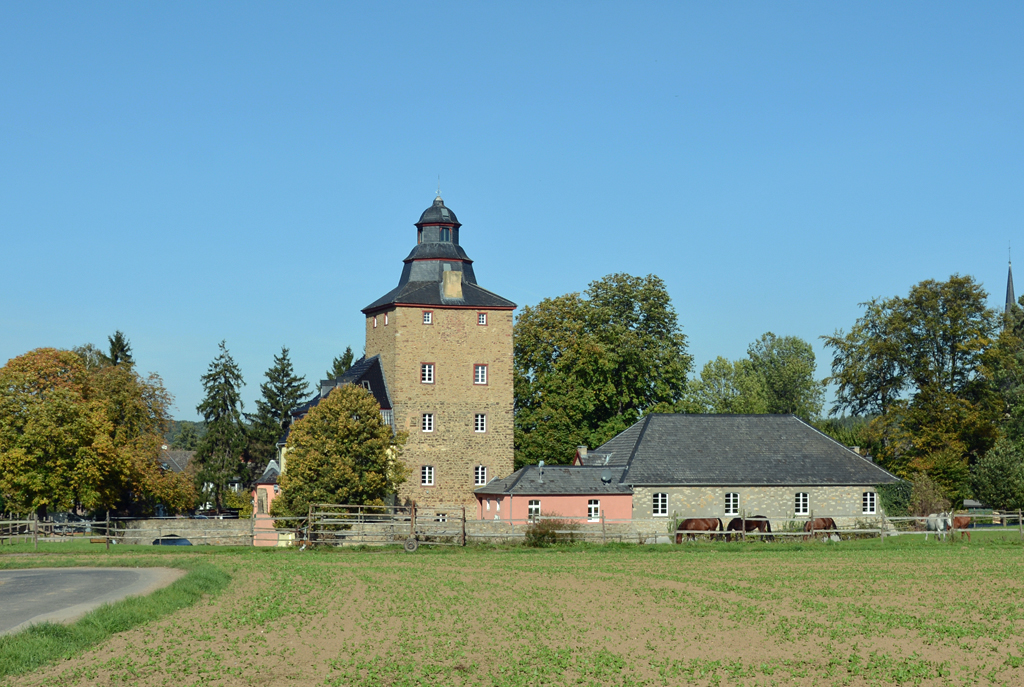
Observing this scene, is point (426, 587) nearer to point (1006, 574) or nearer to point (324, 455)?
point (1006, 574)

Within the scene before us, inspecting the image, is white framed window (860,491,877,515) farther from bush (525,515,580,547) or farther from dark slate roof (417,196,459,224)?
dark slate roof (417,196,459,224)

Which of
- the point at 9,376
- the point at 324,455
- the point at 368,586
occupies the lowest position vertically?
the point at 368,586

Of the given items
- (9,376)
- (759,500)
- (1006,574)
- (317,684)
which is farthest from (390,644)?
(9,376)

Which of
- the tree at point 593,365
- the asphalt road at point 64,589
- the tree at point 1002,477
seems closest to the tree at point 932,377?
the tree at point 1002,477

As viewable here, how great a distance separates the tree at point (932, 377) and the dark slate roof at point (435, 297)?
2219 cm

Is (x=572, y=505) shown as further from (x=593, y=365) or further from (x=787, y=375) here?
(x=787, y=375)

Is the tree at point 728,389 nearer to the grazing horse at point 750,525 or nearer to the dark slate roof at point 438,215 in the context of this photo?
the dark slate roof at point 438,215

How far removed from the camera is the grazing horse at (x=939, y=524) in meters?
42.6

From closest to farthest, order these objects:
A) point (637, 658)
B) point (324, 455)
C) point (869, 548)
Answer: point (637, 658), point (869, 548), point (324, 455)

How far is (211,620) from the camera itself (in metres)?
18.7

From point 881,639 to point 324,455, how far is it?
113ft

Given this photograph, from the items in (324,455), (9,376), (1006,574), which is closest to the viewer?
(1006,574)

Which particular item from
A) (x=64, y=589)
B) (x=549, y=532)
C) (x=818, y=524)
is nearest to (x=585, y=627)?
(x=64, y=589)

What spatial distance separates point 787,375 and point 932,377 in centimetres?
3634
